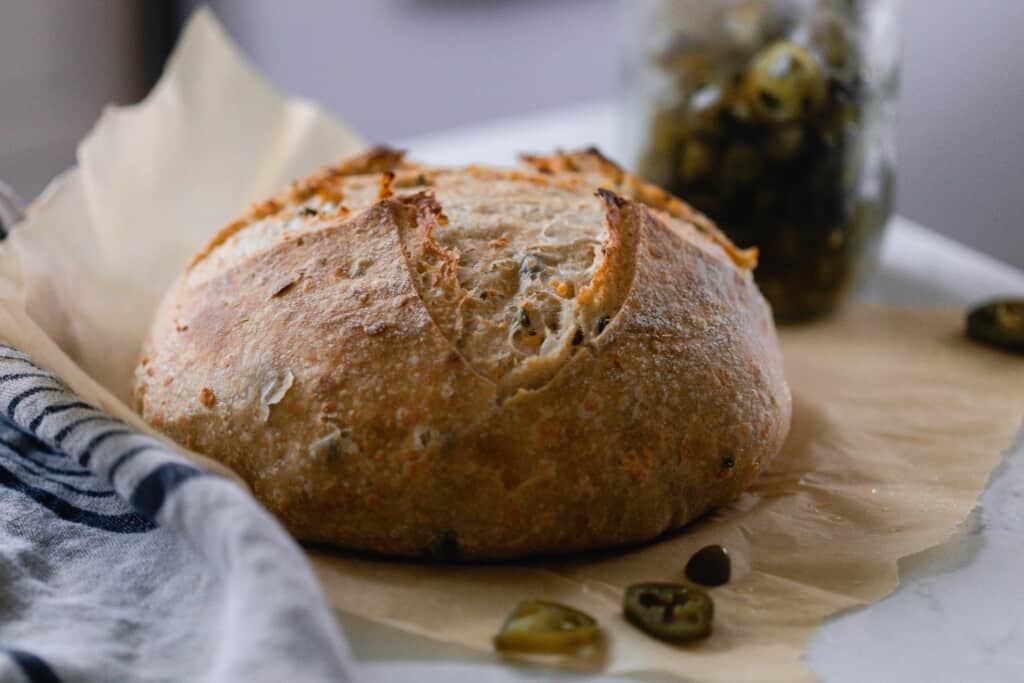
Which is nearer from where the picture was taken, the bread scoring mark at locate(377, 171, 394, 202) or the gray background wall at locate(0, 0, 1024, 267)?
the bread scoring mark at locate(377, 171, 394, 202)

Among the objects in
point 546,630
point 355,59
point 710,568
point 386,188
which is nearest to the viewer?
point 546,630

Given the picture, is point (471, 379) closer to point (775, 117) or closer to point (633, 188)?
point (633, 188)

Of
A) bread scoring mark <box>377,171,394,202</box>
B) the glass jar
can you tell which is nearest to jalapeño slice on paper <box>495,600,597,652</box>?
bread scoring mark <box>377,171,394,202</box>

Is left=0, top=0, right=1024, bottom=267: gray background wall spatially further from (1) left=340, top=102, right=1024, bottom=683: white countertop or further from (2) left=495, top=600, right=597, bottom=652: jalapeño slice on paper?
(2) left=495, top=600, right=597, bottom=652: jalapeño slice on paper

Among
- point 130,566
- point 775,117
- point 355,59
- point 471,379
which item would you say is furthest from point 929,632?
point 355,59

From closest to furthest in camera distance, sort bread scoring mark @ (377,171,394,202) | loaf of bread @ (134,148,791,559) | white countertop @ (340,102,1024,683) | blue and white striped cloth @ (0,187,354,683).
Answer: blue and white striped cloth @ (0,187,354,683) < white countertop @ (340,102,1024,683) < loaf of bread @ (134,148,791,559) < bread scoring mark @ (377,171,394,202)

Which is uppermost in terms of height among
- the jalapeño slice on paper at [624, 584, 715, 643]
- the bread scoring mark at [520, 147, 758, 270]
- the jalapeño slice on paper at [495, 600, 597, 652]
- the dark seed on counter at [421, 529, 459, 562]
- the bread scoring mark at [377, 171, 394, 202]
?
the bread scoring mark at [377, 171, 394, 202]
